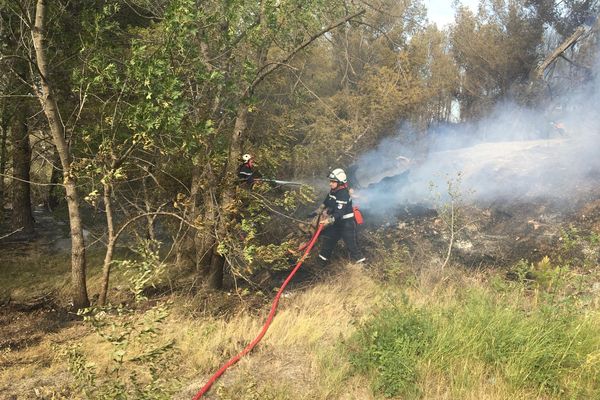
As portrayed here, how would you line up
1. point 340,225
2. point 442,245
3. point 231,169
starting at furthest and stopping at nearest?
point 442,245, point 340,225, point 231,169

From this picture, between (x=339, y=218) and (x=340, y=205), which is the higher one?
(x=340, y=205)

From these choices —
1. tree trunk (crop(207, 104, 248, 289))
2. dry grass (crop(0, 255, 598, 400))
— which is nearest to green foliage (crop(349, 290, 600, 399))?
dry grass (crop(0, 255, 598, 400))

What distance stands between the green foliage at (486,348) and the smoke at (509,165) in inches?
190

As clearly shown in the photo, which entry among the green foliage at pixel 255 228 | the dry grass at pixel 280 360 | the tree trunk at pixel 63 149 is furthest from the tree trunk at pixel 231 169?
the tree trunk at pixel 63 149

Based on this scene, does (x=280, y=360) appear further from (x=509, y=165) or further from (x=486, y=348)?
(x=509, y=165)

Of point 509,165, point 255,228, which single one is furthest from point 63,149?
point 509,165

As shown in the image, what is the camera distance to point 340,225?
8.06 metres

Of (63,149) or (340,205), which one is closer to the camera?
(63,149)

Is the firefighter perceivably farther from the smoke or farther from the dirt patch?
the smoke

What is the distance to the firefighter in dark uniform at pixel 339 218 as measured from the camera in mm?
7871

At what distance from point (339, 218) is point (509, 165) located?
6.70 meters

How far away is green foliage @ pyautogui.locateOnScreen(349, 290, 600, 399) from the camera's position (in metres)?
3.08

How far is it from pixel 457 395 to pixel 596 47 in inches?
889

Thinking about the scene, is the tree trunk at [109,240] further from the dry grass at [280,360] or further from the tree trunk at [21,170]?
the tree trunk at [21,170]
